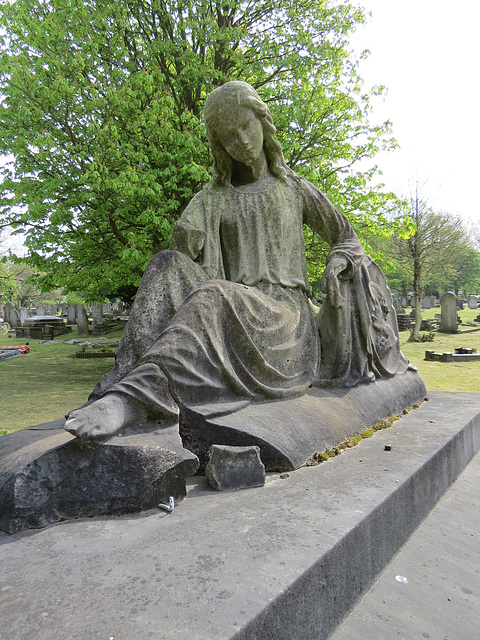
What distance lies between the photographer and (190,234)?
346 cm

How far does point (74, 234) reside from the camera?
31.5 ft

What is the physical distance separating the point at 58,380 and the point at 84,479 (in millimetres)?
9026

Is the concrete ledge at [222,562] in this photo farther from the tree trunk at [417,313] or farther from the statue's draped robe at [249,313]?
the tree trunk at [417,313]

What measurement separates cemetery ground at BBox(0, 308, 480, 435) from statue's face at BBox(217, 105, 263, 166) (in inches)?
170

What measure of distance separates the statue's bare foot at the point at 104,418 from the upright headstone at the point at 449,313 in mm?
20077

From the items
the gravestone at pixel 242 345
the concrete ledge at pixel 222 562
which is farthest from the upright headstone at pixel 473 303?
the concrete ledge at pixel 222 562

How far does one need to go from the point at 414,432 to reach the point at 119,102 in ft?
25.7

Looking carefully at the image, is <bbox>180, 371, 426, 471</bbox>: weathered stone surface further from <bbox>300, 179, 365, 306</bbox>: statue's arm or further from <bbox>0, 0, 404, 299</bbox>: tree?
<bbox>0, 0, 404, 299</bbox>: tree

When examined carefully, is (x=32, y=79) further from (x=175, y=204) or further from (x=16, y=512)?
(x=16, y=512)

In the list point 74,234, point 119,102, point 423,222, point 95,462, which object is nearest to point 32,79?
point 119,102

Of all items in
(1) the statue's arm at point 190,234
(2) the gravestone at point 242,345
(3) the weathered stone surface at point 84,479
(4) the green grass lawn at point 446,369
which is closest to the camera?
(3) the weathered stone surface at point 84,479

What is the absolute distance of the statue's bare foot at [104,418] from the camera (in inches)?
76.2

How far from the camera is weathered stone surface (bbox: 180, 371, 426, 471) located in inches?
97.0

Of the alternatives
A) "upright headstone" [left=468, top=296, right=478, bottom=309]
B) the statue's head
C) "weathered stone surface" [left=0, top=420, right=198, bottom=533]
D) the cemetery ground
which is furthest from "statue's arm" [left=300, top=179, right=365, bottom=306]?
"upright headstone" [left=468, top=296, right=478, bottom=309]
